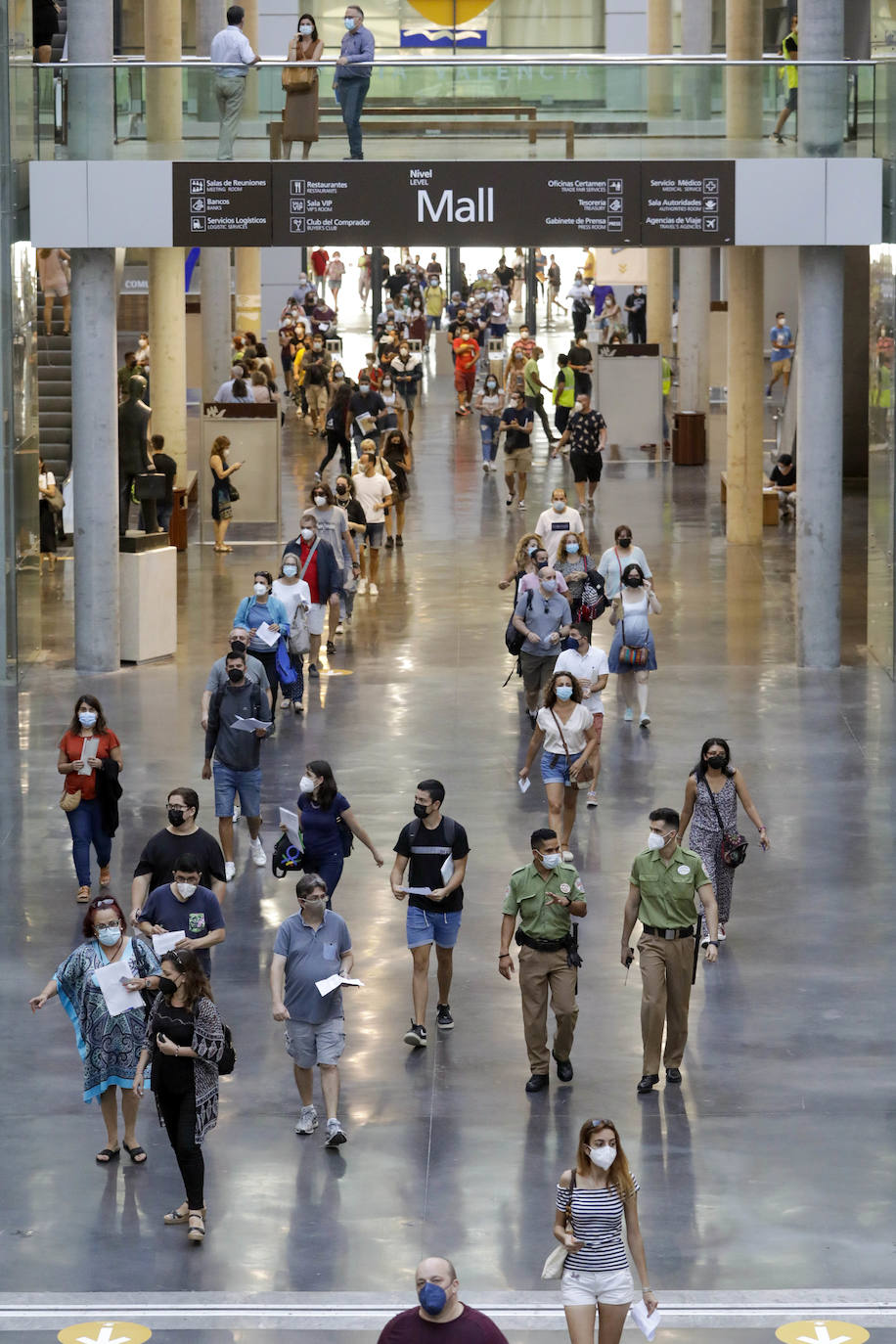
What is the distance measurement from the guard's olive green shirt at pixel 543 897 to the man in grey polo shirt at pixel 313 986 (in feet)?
3.17

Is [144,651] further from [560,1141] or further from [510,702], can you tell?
[560,1141]

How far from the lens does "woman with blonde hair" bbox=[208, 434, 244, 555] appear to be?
27.5 meters

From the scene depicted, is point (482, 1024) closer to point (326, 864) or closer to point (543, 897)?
point (326, 864)

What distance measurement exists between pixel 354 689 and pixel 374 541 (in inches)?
160

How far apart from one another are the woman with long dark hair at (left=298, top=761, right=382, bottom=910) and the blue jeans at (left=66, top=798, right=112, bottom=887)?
2041 mm

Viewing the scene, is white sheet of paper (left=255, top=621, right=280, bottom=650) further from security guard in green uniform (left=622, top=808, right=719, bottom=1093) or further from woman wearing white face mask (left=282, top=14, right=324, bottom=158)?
security guard in green uniform (left=622, top=808, right=719, bottom=1093)

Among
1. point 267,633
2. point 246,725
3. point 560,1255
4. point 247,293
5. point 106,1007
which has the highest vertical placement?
point 247,293

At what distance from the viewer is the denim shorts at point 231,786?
1516 centimetres

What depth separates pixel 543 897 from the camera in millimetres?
11609

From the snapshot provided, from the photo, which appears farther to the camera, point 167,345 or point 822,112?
point 167,345

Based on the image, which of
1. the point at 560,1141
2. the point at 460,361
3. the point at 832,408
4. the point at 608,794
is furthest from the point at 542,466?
the point at 560,1141

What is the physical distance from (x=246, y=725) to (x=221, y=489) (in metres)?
13.4

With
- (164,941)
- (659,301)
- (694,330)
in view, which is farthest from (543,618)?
(659,301)

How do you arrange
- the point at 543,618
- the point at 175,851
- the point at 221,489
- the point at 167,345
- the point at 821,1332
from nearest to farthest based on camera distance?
the point at 821,1332, the point at 175,851, the point at 543,618, the point at 221,489, the point at 167,345
